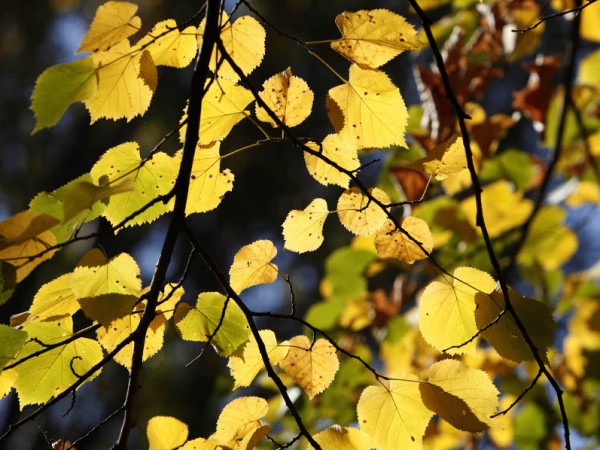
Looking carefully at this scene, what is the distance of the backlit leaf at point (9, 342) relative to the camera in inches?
21.9

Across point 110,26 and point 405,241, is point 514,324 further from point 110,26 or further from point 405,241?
point 110,26

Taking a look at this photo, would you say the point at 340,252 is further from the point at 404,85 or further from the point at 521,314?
the point at 404,85

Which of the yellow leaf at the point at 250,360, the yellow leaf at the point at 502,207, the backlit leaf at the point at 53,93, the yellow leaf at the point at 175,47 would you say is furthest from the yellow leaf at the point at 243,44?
the yellow leaf at the point at 502,207

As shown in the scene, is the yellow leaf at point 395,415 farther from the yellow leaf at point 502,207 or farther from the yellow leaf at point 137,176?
the yellow leaf at point 502,207

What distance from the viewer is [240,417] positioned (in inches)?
27.1

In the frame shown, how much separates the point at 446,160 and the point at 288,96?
168 millimetres

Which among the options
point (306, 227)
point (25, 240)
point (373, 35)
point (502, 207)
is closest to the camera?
point (25, 240)

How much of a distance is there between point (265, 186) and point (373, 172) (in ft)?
2.81

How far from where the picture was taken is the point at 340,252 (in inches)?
58.9

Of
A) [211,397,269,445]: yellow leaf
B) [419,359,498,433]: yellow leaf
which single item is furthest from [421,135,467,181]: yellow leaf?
[211,397,269,445]: yellow leaf

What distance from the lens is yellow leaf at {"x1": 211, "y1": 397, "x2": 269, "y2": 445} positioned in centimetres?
68

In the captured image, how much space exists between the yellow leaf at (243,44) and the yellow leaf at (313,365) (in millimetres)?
290

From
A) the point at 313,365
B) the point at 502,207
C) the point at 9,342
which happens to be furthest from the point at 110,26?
the point at 502,207

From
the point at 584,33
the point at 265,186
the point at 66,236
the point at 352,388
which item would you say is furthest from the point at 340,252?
the point at 265,186
